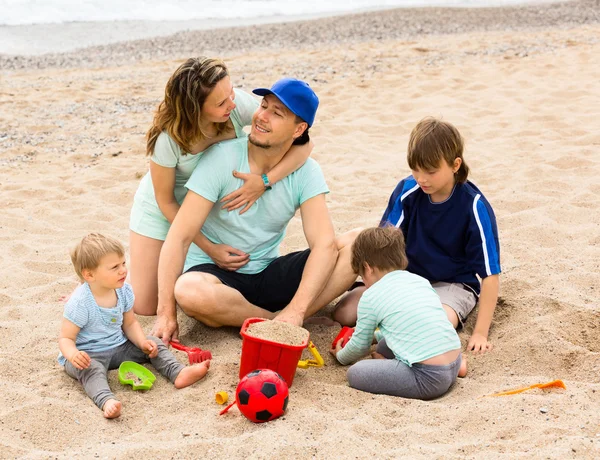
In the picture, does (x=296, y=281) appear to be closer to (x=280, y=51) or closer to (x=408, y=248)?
(x=408, y=248)

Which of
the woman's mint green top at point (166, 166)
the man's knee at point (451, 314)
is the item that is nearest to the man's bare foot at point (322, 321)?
the man's knee at point (451, 314)

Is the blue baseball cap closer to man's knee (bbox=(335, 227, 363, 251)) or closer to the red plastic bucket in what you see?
man's knee (bbox=(335, 227, 363, 251))

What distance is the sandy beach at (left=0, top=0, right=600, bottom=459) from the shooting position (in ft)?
8.63

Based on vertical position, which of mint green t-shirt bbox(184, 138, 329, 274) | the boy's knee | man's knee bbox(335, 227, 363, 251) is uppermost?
mint green t-shirt bbox(184, 138, 329, 274)

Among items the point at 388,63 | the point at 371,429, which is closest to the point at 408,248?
the point at 371,429

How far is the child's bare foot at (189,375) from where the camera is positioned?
10.3 ft

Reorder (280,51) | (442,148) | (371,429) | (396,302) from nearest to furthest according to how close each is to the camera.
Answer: (371,429) → (396,302) → (442,148) → (280,51)

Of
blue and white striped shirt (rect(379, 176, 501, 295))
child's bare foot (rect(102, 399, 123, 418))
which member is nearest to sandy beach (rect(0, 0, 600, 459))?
child's bare foot (rect(102, 399, 123, 418))

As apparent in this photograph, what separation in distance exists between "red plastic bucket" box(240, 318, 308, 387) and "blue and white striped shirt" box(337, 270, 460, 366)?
1.15 feet

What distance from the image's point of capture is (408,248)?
12.4 feet

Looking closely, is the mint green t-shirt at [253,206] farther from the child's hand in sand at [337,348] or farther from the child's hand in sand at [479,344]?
the child's hand in sand at [479,344]

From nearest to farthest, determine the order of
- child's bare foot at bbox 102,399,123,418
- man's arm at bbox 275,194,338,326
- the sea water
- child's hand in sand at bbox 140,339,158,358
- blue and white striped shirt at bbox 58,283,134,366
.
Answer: child's bare foot at bbox 102,399,123,418
blue and white striped shirt at bbox 58,283,134,366
child's hand in sand at bbox 140,339,158,358
man's arm at bbox 275,194,338,326
the sea water

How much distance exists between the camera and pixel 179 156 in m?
3.70

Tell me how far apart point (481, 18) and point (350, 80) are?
691 cm
